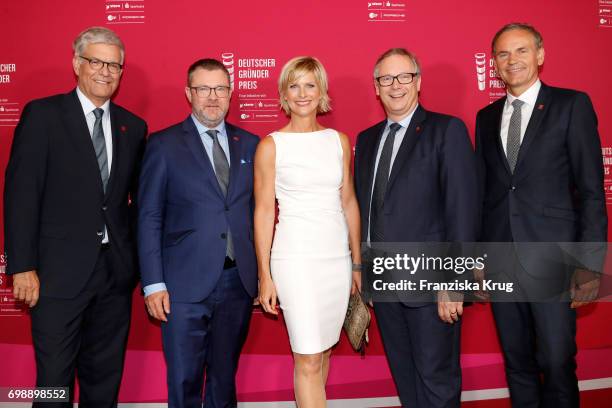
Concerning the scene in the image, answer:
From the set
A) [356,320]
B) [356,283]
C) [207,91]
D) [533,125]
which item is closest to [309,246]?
[356,283]

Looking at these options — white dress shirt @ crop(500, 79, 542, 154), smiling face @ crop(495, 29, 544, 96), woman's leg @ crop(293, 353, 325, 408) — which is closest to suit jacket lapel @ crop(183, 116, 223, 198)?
woman's leg @ crop(293, 353, 325, 408)

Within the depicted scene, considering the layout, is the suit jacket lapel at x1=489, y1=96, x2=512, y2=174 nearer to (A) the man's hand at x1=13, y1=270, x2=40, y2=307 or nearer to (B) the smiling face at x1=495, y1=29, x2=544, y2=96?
(B) the smiling face at x1=495, y1=29, x2=544, y2=96

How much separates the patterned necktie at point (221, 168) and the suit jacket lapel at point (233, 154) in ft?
0.11

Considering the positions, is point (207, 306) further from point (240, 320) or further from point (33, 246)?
point (33, 246)

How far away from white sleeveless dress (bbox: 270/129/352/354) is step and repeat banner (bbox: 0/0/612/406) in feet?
3.00

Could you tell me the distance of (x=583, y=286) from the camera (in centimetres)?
258

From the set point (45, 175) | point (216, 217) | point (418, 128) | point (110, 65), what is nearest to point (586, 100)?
point (418, 128)

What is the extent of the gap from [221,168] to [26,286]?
1128mm

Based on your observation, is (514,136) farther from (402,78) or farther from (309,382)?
(309,382)

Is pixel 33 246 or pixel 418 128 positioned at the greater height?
pixel 418 128

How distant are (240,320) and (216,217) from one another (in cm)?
61

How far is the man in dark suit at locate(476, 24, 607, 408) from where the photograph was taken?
8.43 feet

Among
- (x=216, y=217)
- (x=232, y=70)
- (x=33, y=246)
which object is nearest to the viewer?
(x=33, y=246)

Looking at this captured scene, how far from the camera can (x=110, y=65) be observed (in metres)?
2.77
